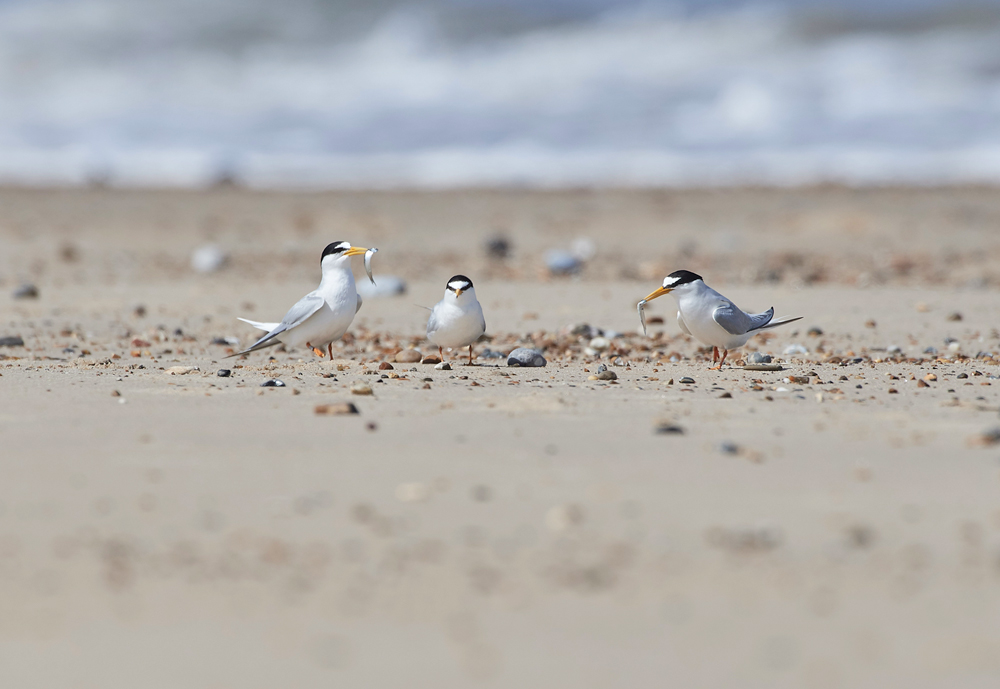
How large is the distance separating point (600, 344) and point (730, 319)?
47.8 inches

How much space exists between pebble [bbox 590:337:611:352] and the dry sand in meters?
0.22

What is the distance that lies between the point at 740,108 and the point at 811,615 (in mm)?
27252

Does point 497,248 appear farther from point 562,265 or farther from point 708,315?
point 708,315

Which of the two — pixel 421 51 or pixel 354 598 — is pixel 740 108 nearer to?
pixel 421 51

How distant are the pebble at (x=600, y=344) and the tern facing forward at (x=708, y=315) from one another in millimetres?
834

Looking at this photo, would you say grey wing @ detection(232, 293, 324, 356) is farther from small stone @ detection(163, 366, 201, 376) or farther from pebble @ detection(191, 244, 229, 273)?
pebble @ detection(191, 244, 229, 273)

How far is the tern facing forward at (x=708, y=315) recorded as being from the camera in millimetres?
5879

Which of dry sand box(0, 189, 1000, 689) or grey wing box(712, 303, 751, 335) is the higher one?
grey wing box(712, 303, 751, 335)

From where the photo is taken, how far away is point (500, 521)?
312cm

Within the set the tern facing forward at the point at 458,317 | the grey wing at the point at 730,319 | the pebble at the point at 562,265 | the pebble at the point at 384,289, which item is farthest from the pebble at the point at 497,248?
the grey wing at the point at 730,319

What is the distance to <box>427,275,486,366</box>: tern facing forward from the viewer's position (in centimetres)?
589

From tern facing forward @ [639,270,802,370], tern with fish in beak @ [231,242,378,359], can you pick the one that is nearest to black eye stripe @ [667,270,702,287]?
tern facing forward @ [639,270,802,370]

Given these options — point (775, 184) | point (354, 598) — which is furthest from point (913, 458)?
point (775, 184)

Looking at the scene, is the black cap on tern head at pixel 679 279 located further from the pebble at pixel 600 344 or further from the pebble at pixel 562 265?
the pebble at pixel 562 265
